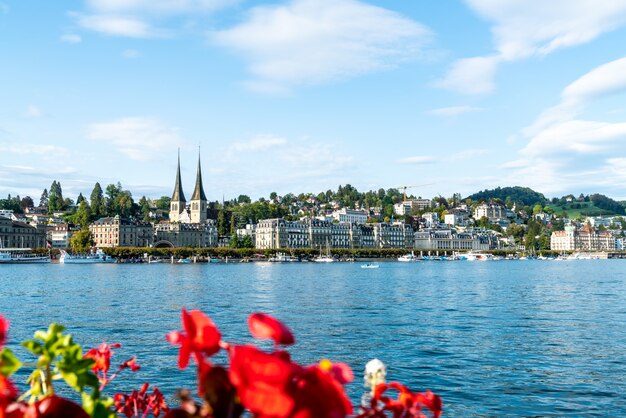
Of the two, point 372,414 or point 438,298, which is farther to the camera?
point 438,298

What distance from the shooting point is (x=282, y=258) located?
16288 centimetres

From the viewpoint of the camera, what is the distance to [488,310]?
122 ft

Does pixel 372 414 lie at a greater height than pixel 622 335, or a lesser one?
greater

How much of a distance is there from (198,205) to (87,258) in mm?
52613

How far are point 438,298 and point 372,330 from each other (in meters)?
19.5

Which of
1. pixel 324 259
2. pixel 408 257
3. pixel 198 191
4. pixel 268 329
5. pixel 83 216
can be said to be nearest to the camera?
pixel 268 329

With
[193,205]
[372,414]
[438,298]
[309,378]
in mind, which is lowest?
[438,298]

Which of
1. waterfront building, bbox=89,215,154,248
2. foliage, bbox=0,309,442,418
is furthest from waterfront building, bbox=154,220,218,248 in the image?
foliage, bbox=0,309,442,418

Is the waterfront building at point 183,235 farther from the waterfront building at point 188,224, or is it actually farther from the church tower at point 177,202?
the church tower at point 177,202

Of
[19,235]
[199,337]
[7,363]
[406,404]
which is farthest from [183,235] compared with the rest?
[199,337]

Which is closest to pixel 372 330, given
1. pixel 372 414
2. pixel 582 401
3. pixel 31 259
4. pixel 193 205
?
pixel 582 401

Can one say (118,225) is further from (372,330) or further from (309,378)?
(309,378)

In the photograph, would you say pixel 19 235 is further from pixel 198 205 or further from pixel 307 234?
pixel 307 234

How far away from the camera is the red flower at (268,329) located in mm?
2051
